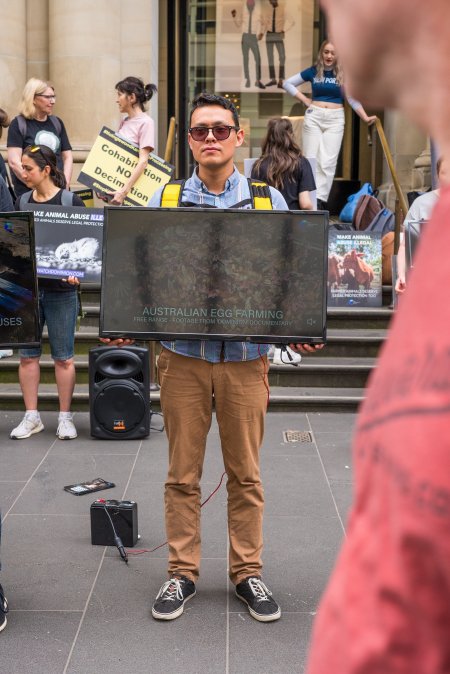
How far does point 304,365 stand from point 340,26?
7688 millimetres

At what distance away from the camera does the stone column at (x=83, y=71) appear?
10.8 meters

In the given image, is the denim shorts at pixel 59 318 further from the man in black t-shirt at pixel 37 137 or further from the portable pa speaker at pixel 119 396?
the man in black t-shirt at pixel 37 137

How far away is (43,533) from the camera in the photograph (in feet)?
17.2

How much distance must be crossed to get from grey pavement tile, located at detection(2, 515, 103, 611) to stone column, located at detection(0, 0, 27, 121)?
6423mm

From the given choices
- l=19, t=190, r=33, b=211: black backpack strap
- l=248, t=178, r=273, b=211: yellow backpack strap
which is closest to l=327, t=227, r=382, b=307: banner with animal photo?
l=19, t=190, r=33, b=211: black backpack strap

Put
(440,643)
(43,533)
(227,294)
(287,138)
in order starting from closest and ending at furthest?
(440,643) → (227,294) → (43,533) → (287,138)

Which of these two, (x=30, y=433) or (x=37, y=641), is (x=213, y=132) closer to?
(x=37, y=641)

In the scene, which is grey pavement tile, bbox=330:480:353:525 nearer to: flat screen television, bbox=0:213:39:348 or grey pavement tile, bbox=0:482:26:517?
grey pavement tile, bbox=0:482:26:517

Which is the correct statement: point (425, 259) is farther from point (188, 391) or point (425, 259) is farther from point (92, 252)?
point (92, 252)

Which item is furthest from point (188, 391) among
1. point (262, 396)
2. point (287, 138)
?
point (287, 138)

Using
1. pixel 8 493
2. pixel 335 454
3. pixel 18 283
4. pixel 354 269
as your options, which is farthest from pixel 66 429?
pixel 354 269

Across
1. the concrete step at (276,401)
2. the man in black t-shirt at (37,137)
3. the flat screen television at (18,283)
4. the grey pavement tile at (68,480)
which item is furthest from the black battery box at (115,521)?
the man in black t-shirt at (37,137)

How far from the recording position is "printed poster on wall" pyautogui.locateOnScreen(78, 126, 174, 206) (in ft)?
27.5

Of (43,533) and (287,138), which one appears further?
(287,138)
